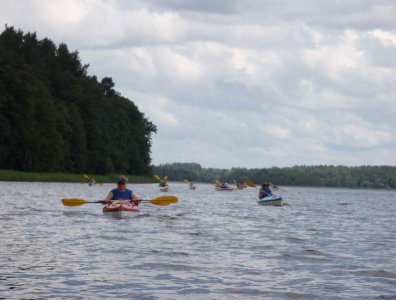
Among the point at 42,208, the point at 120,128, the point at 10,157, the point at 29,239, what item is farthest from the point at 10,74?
the point at 29,239

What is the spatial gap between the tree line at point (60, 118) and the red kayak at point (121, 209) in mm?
54153

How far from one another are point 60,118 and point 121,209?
70.5 meters

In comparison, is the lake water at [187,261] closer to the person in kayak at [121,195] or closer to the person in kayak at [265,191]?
the person in kayak at [121,195]

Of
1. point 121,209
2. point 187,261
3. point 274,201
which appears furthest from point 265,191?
point 187,261

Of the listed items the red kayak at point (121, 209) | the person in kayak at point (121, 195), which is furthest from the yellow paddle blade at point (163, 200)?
the red kayak at point (121, 209)

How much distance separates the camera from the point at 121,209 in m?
31.1

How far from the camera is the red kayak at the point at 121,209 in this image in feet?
102

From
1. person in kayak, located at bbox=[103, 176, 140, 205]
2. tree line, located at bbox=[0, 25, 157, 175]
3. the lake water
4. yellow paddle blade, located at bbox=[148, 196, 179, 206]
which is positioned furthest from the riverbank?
the lake water

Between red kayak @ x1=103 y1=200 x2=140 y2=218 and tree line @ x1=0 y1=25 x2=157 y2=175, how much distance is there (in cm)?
5415

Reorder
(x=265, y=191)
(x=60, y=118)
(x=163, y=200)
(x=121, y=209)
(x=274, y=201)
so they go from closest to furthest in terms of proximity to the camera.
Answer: (x=121, y=209) → (x=163, y=200) → (x=274, y=201) → (x=265, y=191) → (x=60, y=118)

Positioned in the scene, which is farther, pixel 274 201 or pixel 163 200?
A: pixel 274 201

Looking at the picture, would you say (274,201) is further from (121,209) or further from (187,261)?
(187,261)

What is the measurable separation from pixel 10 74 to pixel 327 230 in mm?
63977

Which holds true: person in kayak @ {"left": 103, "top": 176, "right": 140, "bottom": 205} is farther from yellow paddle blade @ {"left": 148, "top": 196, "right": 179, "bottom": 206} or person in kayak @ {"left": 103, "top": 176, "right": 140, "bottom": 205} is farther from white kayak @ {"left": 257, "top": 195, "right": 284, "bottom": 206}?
white kayak @ {"left": 257, "top": 195, "right": 284, "bottom": 206}
